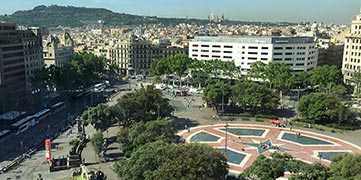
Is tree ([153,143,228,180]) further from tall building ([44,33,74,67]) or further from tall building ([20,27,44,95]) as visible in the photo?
tall building ([44,33,74,67])

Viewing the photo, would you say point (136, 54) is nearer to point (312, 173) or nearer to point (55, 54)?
point (55, 54)

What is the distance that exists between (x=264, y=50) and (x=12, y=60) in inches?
3063

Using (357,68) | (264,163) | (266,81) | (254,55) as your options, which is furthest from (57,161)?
(357,68)

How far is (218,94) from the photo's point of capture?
85375 mm

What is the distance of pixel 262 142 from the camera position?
6831 centimetres

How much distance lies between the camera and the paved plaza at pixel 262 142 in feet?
200

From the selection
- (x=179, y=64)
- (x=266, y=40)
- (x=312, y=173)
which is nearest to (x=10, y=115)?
(x=179, y=64)

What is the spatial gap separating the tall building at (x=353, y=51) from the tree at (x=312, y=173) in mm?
84922

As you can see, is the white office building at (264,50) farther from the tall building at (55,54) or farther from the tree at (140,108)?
the tree at (140,108)

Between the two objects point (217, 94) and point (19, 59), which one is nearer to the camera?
point (217, 94)

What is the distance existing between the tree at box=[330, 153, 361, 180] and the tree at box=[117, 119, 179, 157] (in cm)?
2245

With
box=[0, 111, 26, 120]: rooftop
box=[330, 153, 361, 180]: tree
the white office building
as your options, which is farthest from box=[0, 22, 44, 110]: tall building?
box=[330, 153, 361, 180]: tree

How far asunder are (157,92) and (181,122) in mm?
10072

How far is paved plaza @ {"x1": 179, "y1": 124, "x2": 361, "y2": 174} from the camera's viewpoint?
2402 inches
